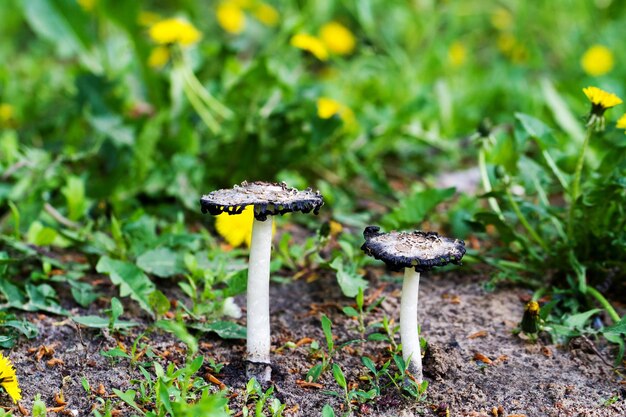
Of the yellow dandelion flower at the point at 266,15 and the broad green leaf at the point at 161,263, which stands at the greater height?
the yellow dandelion flower at the point at 266,15

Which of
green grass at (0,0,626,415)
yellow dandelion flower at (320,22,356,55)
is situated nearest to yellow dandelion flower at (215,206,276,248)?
green grass at (0,0,626,415)

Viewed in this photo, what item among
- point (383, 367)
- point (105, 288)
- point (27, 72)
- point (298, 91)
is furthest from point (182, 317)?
point (27, 72)

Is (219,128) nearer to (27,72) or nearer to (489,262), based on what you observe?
(489,262)

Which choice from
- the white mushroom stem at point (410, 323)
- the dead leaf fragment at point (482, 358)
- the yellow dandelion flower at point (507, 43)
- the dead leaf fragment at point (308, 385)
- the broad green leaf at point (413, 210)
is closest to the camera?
the white mushroom stem at point (410, 323)

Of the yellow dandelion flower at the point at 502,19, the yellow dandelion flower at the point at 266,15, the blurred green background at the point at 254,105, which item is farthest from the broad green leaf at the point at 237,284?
the yellow dandelion flower at the point at 502,19

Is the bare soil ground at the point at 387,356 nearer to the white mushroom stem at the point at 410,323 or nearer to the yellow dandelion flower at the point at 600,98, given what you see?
the white mushroom stem at the point at 410,323

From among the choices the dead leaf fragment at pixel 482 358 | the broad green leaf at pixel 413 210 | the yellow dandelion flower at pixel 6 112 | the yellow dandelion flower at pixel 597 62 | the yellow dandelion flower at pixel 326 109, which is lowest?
the dead leaf fragment at pixel 482 358

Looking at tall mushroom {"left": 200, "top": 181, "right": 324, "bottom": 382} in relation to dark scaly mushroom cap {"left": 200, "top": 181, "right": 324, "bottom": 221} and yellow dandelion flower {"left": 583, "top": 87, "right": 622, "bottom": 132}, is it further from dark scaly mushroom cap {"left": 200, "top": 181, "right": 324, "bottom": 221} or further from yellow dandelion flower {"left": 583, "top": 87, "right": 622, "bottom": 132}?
yellow dandelion flower {"left": 583, "top": 87, "right": 622, "bottom": 132}
